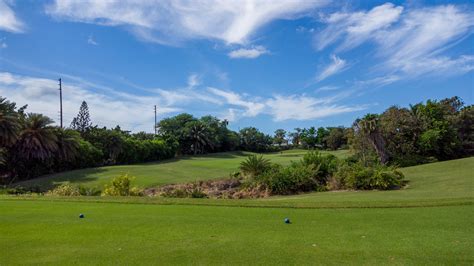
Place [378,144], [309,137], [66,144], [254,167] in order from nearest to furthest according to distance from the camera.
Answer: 1. [254,167]
2. [378,144]
3. [66,144]
4. [309,137]

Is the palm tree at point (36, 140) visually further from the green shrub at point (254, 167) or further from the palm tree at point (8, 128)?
the green shrub at point (254, 167)

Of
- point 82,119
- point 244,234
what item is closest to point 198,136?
point 82,119

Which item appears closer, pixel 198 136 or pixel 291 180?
pixel 291 180

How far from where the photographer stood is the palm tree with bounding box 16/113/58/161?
46.6 metres

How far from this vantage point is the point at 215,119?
97.9 meters

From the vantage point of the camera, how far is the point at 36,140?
4609 centimetres

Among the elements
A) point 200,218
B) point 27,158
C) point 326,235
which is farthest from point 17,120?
point 326,235

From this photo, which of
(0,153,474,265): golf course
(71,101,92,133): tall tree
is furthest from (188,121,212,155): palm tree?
(0,153,474,265): golf course

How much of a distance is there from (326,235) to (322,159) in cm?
2769

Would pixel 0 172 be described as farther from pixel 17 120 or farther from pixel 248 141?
pixel 248 141

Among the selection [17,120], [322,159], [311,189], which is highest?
[17,120]


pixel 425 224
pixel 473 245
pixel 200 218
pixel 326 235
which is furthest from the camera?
pixel 200 218

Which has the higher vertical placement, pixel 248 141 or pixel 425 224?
pixel 248 141

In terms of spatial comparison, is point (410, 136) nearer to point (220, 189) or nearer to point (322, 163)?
point (322, 163)
